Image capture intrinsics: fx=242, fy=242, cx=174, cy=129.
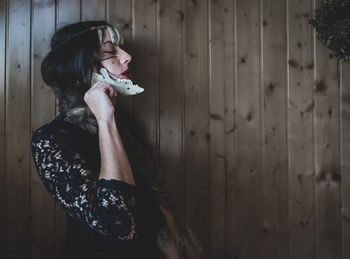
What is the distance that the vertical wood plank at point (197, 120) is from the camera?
1198 mm

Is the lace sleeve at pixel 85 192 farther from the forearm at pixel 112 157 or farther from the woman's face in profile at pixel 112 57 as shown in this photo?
the woman's face in profile at pixel 112 57

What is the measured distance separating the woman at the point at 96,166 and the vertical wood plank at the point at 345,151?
0.92 m

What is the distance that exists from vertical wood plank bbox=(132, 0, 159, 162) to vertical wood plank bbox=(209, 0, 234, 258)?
28cm

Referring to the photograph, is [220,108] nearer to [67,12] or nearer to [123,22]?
[123,22]

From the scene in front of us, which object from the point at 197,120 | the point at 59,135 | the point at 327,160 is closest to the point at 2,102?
the point at 59,135

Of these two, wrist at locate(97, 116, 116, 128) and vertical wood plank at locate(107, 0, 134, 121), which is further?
vertical wood plank at locate(107, 0, 134, 121)

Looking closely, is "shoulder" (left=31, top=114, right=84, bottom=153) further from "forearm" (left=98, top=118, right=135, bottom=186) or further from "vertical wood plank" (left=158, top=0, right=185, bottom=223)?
"vertical wood plank" (left=158, top=0, right=185, bottom=223)

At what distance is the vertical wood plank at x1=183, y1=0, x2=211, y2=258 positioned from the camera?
1198mm

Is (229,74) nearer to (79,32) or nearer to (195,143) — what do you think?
(195,143)

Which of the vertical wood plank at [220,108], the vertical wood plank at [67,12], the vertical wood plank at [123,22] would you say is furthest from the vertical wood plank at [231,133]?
the vertical wood plank at [67,12]

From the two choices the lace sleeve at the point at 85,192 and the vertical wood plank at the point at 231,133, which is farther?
the vertical wood plank at the point at 231,133

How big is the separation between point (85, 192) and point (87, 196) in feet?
0.04

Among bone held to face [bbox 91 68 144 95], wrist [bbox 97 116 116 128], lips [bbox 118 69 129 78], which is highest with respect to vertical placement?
lips [bbox 118 69 129 78]

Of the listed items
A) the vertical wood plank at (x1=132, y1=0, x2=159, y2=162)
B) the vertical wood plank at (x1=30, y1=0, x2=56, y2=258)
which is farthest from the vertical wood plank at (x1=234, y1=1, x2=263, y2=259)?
the vertical wood plank at (x1=30, y1=0, x2=56, y2=258)
